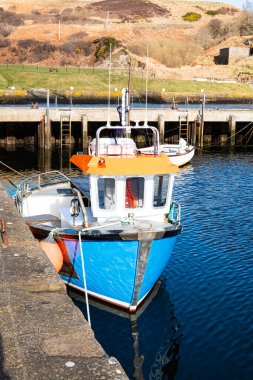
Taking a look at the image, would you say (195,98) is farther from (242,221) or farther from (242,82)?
(242,221)

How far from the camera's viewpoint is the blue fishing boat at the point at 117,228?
15.7 m

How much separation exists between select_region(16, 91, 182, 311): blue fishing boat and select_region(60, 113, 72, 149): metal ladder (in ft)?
97.6

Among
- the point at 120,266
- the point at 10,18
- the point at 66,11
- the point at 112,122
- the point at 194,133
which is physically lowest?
the point at 120,266

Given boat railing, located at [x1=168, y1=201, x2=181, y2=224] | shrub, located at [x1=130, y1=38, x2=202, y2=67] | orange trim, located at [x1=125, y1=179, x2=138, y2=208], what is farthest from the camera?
shrub, located at [x1=130, y1=38, x2=202, y2=67]

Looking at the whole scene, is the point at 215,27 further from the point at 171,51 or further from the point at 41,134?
the point at 41,134

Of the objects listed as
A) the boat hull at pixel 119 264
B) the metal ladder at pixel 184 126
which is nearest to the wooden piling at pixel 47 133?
the metal ladder at pixel 184 126

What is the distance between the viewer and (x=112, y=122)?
5038cm

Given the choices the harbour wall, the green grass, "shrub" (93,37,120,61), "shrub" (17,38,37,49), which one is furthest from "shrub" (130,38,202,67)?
the harbour wall

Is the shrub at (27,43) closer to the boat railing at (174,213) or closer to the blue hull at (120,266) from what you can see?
the boat railing at (174,213)

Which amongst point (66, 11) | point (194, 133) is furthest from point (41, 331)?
point (66, 11)

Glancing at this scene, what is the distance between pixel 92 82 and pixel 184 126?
4357 cm

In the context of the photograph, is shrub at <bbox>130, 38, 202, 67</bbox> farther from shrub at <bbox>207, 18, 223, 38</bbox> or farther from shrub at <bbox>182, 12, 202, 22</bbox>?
shrub at <bbox>182, 12, 202, 22</bbox>

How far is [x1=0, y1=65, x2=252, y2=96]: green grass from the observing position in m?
89.8

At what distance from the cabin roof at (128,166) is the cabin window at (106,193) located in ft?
1.78
